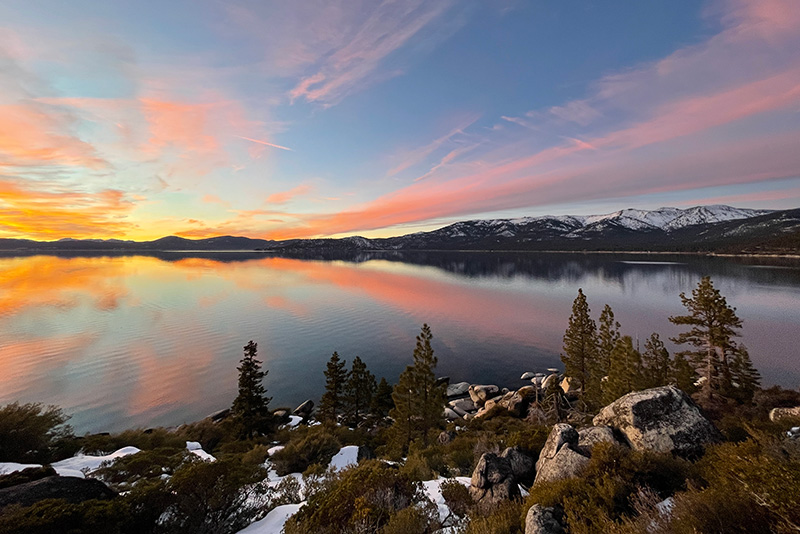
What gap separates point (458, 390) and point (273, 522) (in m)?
32.7

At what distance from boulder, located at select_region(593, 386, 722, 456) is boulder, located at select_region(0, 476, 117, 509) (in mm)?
16288

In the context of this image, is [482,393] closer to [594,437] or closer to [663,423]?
[594,437]

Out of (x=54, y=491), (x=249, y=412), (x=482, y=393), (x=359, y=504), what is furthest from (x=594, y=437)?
(x=482, y=393)

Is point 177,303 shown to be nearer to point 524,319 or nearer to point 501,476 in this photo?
point 524,319

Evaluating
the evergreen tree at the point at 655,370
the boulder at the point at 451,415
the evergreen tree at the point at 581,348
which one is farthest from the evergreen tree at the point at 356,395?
the evergreen tree at the point at 655,370

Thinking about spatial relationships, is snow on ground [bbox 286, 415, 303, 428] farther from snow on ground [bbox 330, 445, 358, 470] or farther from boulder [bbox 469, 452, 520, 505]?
boulder [bbox 469, 452, 520, 505]

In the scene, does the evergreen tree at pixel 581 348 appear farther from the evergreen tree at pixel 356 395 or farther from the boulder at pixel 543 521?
the boulder at pixel 543 521

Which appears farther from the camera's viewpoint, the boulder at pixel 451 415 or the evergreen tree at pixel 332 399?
the boulder at pixel 451 415

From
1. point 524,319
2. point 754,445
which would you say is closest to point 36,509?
point 754,445

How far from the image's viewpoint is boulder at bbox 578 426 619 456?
10250 mm

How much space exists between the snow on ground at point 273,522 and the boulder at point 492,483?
555 cm

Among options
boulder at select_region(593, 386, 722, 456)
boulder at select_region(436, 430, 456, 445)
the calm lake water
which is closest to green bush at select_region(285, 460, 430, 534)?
boulder at select_region(593, 386, 722, 456)

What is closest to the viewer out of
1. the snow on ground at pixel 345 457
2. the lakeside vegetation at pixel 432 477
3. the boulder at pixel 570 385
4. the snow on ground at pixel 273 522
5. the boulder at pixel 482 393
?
the lakeside vegetation at pixel 432 477

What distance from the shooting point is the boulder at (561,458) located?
9312 millimetres
